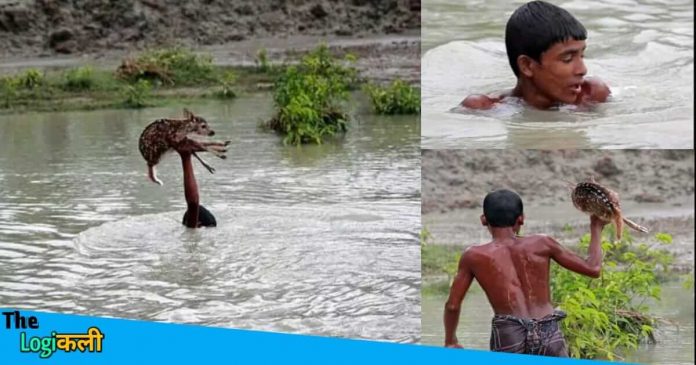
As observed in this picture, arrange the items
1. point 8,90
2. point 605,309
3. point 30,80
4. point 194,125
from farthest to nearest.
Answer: point 30,80 → point 8,90 → point 194,125 → point 605,309

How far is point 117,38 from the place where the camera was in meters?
12.9

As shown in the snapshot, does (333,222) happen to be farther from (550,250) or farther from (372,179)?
(550,250)

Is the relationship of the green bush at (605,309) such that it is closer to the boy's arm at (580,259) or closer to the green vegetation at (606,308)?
the green vegetation at (606,308)

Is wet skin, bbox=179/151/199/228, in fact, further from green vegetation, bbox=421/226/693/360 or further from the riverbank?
the riverbank

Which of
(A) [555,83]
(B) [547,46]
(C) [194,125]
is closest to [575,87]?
(A) [555,83]

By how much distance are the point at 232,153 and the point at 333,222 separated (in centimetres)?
194

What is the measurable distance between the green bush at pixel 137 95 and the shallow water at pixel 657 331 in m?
5.56

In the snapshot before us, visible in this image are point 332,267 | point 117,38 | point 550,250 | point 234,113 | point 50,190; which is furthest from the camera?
point 117,38

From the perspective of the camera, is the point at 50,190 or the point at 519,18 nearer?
the point at 519,18

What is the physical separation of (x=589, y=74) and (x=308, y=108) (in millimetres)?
4396

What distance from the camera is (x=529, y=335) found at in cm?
316

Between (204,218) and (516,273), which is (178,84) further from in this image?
(516,273)

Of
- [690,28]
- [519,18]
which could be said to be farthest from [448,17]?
[690,28]

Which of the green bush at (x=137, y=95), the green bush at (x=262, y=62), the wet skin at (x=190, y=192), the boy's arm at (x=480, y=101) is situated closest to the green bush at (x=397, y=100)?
the green bush at (x=137, y=95)
